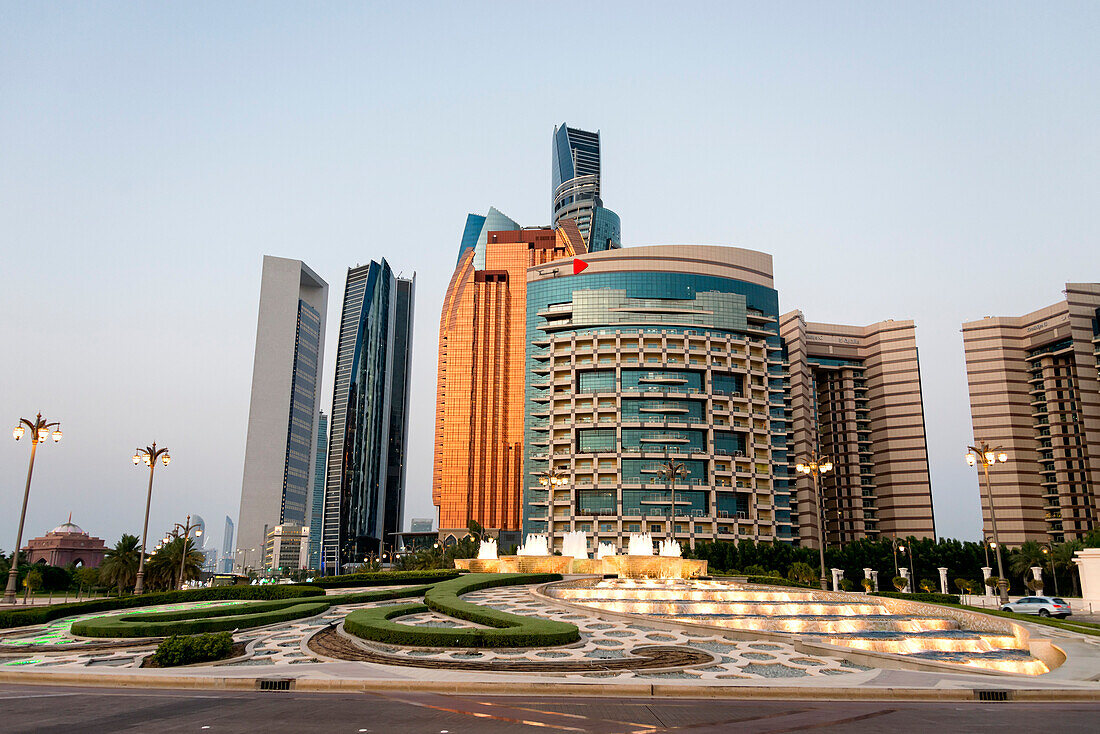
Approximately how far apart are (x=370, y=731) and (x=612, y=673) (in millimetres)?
7147

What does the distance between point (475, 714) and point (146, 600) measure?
27216 mm

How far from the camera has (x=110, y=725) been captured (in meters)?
11.8

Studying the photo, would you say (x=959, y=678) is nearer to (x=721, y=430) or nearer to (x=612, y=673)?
(x=612, y=673)

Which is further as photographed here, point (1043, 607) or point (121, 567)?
point (121, 567)

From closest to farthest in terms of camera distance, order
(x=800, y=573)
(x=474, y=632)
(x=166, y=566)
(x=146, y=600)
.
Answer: (x=474, y=632) < (x=146, y=600) < (x=166, y=566) < (x=800, y=573)

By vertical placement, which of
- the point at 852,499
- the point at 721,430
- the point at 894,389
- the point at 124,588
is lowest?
the point at 124,588

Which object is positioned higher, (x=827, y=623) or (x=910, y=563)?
(x=827, y=623)

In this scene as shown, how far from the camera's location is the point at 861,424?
485 ft

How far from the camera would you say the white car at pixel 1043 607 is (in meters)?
38.6

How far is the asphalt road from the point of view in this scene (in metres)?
11.8

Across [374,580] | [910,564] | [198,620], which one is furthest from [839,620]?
[910,564]

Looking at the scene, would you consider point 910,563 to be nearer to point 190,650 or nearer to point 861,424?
point 861,424

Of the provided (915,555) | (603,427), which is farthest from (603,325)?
(915,555)

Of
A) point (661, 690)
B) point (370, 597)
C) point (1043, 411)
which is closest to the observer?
point (661, 690)
